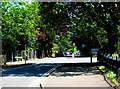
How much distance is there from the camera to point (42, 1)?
36031 millimetres

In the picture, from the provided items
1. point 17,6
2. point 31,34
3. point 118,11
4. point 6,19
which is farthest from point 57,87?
point 31,34

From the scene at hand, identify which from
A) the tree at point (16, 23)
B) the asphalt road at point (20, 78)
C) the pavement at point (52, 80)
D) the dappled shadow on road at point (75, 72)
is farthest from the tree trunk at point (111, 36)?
the tree at point (16, 23)

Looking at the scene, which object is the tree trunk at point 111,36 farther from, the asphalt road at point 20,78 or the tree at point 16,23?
the tree at point 16,23

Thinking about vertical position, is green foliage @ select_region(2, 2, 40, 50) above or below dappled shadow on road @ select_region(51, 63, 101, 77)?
above

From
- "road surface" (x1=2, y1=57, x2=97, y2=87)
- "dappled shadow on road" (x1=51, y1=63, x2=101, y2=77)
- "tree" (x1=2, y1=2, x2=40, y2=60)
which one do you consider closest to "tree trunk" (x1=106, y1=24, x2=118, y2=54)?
"dappled shadow on road" (x1=51, y1=63, x2=101, y2=77)

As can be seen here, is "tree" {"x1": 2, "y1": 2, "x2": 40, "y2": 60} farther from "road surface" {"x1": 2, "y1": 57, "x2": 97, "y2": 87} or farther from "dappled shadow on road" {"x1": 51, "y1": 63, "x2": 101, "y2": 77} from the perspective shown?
"dappled shadow on road" {"x1": 51, "y1": 63, "x2": 101, "y2": 77}

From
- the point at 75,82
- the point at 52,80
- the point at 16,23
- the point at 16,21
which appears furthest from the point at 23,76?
the point at 16,21

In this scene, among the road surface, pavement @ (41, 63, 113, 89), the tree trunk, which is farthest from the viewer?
the tree trunk

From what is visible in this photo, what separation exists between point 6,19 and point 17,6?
3.78 m

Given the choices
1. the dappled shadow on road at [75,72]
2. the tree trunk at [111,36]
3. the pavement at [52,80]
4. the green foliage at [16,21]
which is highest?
the green foliage at [16,21]

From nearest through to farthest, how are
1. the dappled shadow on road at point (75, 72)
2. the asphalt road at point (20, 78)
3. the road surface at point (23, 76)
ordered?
the asphalt road at point (20, 78)
the road surface at point (23, 76)
the dappled shadow on road at point (75, 72)

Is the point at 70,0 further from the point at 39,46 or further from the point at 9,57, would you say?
the point at 39,46

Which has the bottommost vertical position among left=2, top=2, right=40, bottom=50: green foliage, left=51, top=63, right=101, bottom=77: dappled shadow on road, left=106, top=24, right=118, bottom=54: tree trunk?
left=51, top=63, right=101, bottom=77: dappled shadow on road

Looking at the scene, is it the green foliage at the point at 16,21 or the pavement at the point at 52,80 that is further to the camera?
the green foliage at the point at 16,21
